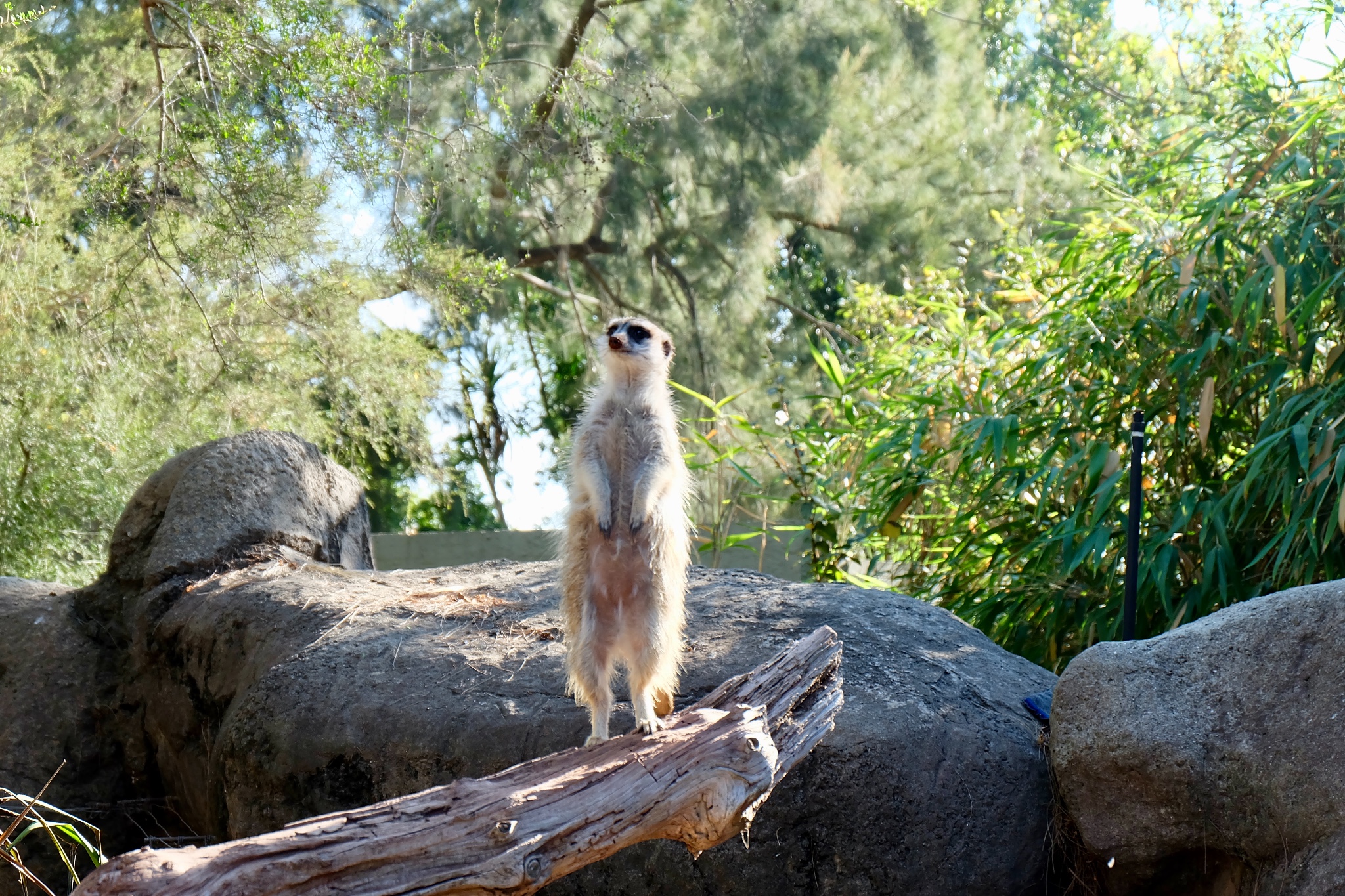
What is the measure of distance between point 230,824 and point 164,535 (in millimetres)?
1384

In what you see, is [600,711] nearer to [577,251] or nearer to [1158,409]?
[1158,409]

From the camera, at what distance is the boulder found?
9.11 ft

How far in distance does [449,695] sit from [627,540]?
0.81m

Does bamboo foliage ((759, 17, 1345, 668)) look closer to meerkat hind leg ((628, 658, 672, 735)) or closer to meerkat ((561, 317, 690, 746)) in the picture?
meerkat ((561, 317, 690, 746))

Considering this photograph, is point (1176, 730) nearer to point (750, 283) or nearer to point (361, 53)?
point (361, 53)

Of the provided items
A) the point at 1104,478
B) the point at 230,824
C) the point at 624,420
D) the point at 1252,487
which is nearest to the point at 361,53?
the point at 624,420

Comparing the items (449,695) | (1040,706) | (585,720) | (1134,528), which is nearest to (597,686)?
(585,720)

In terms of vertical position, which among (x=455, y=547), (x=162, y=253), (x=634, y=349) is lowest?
(x=455, y=547)

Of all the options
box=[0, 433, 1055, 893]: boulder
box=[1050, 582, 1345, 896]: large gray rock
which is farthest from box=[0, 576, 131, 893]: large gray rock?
box=[1050, 582, 1345, 896]: large gray rock

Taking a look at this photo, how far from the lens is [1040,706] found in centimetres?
309

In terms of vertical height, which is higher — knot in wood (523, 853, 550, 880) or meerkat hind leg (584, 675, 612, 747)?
meerkat hind leg (584, 675, 612, 747)

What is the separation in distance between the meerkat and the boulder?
438 mm

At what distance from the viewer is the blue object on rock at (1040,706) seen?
3.06 meters

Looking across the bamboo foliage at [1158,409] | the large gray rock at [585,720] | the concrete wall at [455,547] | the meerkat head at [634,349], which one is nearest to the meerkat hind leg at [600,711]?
the large gray rock at [585,720]
